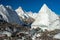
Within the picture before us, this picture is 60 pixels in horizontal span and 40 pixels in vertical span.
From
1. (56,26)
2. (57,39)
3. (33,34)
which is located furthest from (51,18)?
(57,39)

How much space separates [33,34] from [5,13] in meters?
27.9

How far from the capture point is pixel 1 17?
91.8m

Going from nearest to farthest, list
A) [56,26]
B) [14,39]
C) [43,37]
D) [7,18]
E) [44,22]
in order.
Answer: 1. [14,39]
2. [43,37]
3. [56,26]
4. [44,22]
5. [7,18]

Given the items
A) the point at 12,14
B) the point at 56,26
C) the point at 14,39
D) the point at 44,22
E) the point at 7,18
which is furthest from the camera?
the point at 12,14

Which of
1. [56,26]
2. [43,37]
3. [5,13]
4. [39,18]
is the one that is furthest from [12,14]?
[43,37]

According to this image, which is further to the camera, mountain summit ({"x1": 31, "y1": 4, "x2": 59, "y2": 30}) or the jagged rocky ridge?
mountain summit ({"x1": 31, "y1": 4, "x2": 59, "y2": 30})

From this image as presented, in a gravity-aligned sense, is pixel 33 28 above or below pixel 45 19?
below

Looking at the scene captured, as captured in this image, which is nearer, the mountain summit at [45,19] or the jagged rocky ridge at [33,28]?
the jagged rocky ridge at [33,28]

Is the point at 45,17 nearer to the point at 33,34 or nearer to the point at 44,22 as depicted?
the point at 44,22

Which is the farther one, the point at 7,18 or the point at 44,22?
the point at 7,18

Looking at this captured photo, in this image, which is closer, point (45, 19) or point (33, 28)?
point (33, 28)

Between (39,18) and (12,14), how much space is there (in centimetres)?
1597

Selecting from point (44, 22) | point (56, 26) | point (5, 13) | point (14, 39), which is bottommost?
point (14, 39)

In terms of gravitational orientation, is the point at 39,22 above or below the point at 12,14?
below
